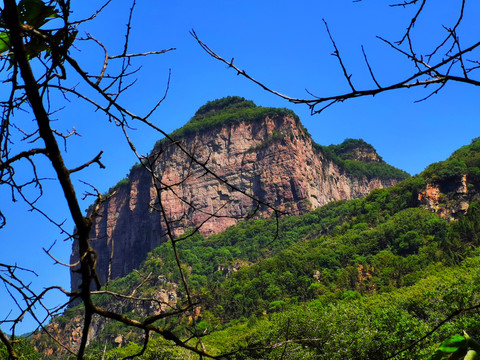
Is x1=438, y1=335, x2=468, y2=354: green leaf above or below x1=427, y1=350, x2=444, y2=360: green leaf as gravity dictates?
above

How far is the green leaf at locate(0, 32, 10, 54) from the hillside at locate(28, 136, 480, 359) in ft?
70.2

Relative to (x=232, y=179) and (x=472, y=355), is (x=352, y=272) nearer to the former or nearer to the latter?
(x=232, y=179)

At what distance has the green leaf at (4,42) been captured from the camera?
117cm

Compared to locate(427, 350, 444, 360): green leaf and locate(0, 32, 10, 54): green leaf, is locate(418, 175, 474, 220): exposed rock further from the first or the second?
locate(0, 32, 10, 54): green leaf

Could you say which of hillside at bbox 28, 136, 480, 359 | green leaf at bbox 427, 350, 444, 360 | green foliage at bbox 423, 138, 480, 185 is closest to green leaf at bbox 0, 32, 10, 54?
green leaf at bbox 427, 350, 444, 360

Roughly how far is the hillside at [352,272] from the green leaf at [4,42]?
21.4 meters

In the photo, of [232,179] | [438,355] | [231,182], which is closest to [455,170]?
[232,179]

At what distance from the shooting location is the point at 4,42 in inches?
46.1

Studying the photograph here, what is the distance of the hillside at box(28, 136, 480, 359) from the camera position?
2530cm

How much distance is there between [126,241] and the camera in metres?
111

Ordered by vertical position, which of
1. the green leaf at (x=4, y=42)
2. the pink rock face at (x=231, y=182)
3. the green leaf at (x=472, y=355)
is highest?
the pink rock face at (x=231, y=182)

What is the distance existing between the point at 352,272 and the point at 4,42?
58526 mm

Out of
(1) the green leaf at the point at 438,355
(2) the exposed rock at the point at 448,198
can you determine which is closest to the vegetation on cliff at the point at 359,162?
(2) the exposed rock at the point at 448,198

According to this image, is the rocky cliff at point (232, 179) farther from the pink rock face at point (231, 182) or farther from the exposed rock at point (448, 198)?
the exposed rock at point (448, 198)
